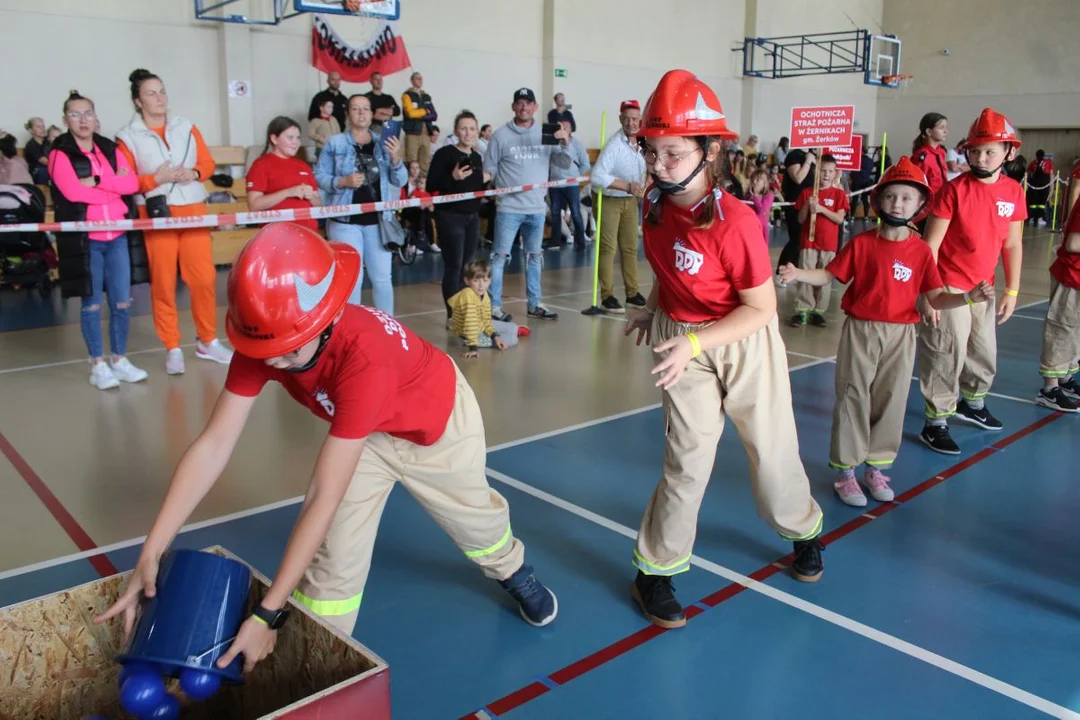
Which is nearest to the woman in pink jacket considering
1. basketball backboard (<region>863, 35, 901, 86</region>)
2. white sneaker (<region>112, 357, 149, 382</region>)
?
white sneaker (<region>112, 357, 149, 382</region>)

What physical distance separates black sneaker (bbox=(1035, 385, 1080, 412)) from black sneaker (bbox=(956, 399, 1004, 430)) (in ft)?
1.99

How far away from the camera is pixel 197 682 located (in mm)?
1882

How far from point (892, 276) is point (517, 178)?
14.3ft

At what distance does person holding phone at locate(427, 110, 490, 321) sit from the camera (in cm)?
753

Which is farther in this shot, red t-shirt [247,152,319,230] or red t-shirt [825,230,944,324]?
red t-shirt [247,152,319,230]

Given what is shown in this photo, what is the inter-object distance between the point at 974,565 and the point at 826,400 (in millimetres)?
2432

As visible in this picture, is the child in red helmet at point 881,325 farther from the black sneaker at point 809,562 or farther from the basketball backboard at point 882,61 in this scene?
the basketball backboard at point 882,61

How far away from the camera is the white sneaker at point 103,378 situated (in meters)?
6.04

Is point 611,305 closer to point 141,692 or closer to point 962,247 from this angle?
point 962,247

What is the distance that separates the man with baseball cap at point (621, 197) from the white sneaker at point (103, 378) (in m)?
4.31

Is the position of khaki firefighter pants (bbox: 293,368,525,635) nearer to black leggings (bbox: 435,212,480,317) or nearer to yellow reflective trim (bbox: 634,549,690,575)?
yellow reflective trim (bbox: 634,549,690,575)

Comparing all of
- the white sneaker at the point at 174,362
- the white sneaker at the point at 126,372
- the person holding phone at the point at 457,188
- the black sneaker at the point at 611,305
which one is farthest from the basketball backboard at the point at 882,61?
the white sneaker at the point at 126,372

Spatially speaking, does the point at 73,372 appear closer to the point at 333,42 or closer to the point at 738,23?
the point at 333,42

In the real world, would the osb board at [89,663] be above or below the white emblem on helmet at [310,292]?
below
